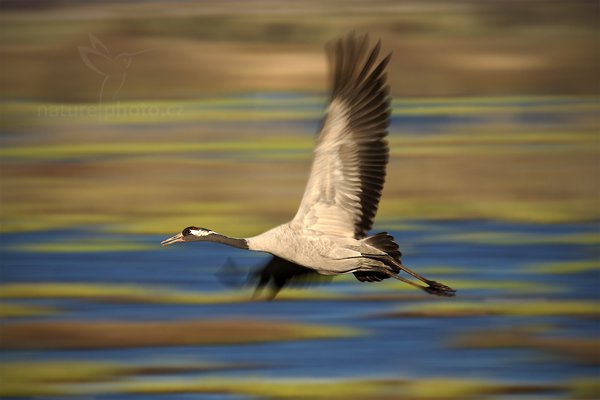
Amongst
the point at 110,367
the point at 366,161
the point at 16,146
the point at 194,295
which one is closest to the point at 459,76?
the point at 16,146

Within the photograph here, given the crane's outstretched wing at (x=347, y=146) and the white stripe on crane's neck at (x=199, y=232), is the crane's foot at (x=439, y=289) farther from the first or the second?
the white stripe on crane's neck at (x=199, y=232)

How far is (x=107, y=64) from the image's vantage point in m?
20.8

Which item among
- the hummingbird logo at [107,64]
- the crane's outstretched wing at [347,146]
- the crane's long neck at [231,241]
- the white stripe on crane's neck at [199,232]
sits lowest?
the crane's long neck at [231,241]

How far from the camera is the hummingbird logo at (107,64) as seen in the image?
20.1m

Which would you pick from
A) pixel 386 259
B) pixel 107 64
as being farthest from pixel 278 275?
pixel 107 64

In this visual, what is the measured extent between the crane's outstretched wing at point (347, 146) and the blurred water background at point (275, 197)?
2.57 ft

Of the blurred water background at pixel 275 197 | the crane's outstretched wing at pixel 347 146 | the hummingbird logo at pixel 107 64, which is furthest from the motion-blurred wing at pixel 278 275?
the hummingbird logo at pixel 107 64

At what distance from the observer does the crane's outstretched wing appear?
317 inches

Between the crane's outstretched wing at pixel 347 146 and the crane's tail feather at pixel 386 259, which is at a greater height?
the crane's outstretched wing at pixel 347 146

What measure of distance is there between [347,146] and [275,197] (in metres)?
7.77

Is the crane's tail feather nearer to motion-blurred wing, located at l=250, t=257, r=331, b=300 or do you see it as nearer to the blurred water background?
motion-blurred wing, located at l=250, t=257, r=331, b=300

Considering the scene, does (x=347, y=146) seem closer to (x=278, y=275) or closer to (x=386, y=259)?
(x=386, y=259)

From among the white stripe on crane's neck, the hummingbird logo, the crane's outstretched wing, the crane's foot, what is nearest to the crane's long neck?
the white stripe on crane's neck

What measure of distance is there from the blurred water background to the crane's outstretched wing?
2.57 ft
